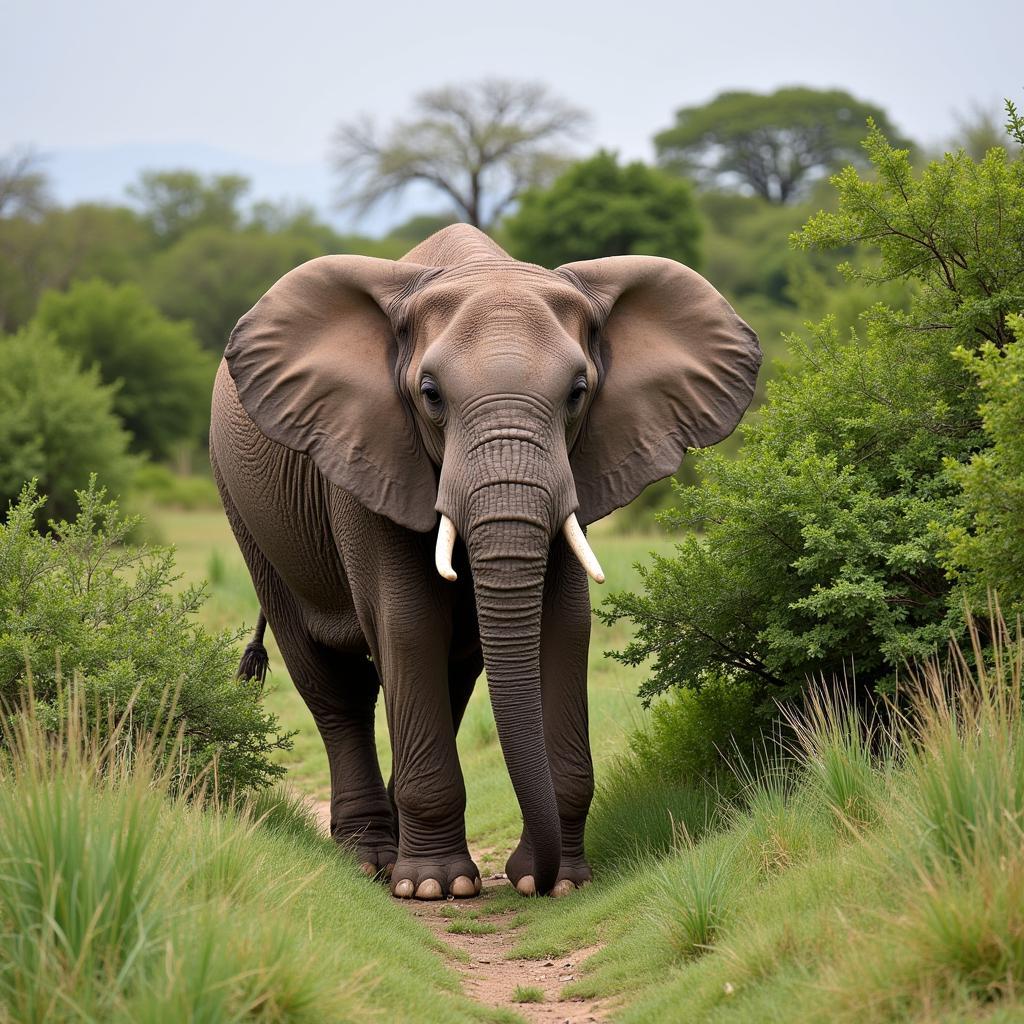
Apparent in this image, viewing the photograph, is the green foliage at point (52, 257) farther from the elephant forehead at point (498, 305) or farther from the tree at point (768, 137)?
the elephant forehead at point (498, 305)

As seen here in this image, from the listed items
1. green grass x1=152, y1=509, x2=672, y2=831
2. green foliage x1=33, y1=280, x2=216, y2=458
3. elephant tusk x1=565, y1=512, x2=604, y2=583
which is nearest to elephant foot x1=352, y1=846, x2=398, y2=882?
green grass x1=152, y1=509, x2=672, y2=831

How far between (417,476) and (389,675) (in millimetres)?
953

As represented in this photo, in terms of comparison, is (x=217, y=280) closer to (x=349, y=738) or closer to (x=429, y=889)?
(x=349, y=738)

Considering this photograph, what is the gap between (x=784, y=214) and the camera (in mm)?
71812

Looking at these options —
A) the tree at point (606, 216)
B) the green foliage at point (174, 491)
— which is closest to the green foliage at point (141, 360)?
the green foliage at point (174, 491)

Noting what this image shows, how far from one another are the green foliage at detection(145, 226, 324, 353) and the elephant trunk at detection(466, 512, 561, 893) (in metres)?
62.2

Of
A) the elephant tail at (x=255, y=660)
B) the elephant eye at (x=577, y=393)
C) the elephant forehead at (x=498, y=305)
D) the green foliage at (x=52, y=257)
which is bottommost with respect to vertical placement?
the elephant tail at (x=255, y=660)

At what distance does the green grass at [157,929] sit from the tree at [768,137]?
80.3 metres

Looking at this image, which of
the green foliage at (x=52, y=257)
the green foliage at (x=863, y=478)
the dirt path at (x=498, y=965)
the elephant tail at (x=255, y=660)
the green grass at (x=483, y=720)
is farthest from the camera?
the green foliage at (x=52, y=257)

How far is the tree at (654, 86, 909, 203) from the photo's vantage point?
8350 centimetres

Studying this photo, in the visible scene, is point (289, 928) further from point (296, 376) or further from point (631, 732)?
point (631, 732)

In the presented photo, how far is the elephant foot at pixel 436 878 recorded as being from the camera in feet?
24.9

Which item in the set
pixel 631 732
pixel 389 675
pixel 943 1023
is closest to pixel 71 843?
pixel 943 1023

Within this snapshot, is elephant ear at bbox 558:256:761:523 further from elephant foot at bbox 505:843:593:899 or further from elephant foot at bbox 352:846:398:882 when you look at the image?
elephant foot at bbox 352:846:398:882
